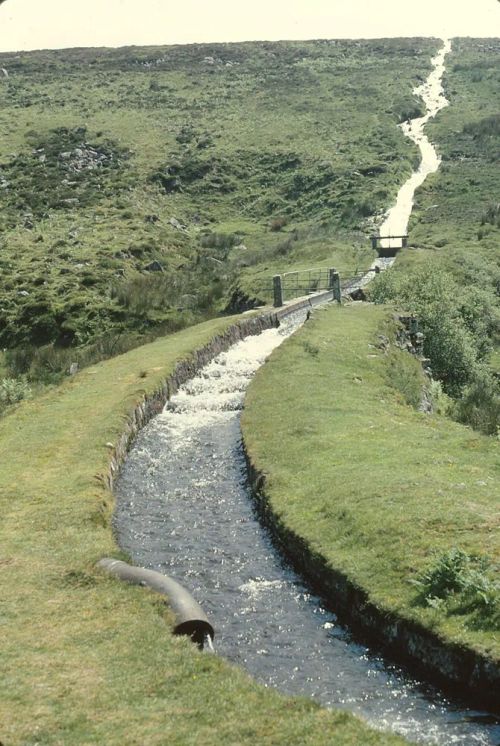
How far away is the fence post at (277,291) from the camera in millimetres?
57062

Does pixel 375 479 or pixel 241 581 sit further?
pixel 375 479

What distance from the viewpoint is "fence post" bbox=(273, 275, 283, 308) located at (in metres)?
57.1

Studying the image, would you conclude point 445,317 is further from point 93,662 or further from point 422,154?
point 422,154

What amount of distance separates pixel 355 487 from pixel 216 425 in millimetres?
11884

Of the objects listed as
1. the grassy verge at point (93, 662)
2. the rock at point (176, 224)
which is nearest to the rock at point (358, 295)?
the grassy verge at point (93, 662)

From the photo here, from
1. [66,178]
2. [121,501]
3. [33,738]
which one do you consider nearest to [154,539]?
[121,501]

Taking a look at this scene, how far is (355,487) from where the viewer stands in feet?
74.4

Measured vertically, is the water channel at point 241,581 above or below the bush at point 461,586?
below

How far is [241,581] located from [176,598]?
2.89 metres

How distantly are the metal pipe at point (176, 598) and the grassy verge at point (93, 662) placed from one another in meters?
0.27

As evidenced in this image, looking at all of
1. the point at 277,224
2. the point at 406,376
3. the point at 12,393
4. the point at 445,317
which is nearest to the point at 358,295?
the point at 445,317

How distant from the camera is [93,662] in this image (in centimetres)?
1473

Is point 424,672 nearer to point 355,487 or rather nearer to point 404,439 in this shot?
point 355,487

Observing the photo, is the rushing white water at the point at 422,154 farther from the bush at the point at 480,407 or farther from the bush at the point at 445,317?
the bush at the point at 480,407
